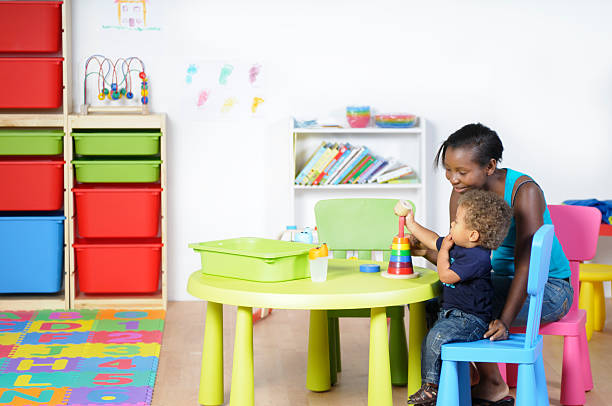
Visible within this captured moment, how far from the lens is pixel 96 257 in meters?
4.30

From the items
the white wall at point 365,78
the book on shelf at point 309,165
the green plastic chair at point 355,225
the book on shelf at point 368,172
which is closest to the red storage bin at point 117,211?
the white wall at point 365,78

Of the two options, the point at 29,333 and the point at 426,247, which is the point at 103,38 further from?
the point at 426,247

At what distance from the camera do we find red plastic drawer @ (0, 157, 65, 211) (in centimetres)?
423

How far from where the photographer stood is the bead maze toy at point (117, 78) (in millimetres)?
4454

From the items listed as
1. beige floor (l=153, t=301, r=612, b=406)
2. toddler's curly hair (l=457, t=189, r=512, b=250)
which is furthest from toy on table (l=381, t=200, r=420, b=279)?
beige floor (l=153, t=301, r=612, b=406)

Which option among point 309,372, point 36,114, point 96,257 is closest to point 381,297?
point 309,372

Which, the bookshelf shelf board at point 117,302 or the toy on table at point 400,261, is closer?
the toy on table at point 400,261

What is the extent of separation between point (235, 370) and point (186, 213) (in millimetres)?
2313

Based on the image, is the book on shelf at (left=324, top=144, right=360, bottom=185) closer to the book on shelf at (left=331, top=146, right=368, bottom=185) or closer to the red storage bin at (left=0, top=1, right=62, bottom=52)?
the book on shelf at (left=331, top=146, right=368, bottom=185)

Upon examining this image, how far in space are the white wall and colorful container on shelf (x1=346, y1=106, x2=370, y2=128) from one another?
205 millimetres

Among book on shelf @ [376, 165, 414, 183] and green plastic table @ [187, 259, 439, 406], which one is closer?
green plastic table @ [187, 259, 439, 406]

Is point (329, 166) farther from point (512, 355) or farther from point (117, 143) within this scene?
point (512, 355)

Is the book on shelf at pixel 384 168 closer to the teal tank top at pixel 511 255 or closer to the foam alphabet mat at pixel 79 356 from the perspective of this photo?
the foam alphabet mat at pixel 79 356

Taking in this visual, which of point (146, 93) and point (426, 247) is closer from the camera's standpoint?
point (426, 247)
